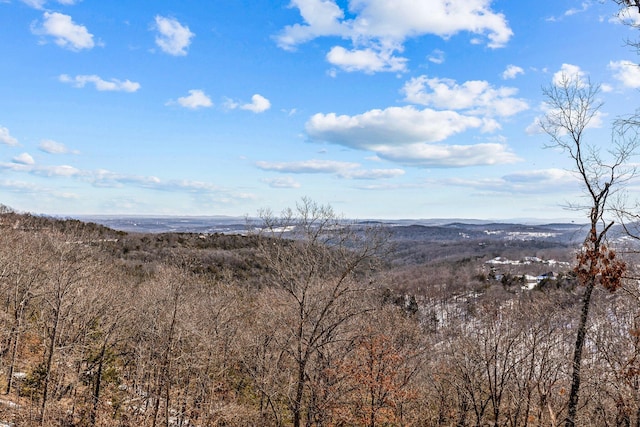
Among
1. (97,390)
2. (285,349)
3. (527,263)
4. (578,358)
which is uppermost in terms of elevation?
(578,358)

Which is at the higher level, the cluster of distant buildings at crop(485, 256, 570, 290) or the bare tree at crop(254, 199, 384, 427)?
the bare tree at crop(254, 199, 384, 427)

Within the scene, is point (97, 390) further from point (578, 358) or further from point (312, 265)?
point (578, 358)

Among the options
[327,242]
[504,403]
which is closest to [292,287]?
[327,242]

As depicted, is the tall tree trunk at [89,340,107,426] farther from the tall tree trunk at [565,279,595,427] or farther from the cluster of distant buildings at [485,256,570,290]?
the cluster of distant buildings at [485,256,570,290]

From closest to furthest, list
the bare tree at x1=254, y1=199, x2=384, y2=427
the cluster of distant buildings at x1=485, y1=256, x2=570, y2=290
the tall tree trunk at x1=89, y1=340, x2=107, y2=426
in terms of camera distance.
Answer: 1. the bare tree at x1=254, y1=199, x2=384, y2=427
2. the tall tree trunk at x1=89, y1=340, x2=107, y2=426
3. the cluster of distant buildings at x1=485, y1=256, x2=570, y2=290

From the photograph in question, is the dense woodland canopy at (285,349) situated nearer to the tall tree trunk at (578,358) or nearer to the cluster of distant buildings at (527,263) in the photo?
the tall tree trunk at (578,358)

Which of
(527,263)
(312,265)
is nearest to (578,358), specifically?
(312,265)

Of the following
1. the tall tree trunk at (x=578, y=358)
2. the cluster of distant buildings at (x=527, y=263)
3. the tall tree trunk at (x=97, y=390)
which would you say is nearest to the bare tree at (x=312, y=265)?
the tall tree trunk at (x=578, y=358)

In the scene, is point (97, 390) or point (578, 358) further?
point (97, 390)

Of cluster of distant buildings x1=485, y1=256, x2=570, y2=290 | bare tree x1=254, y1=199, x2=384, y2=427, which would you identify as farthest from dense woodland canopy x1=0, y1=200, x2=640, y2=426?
cluster of distant buildings x1=485, y1=256, x2=570, y2=290
